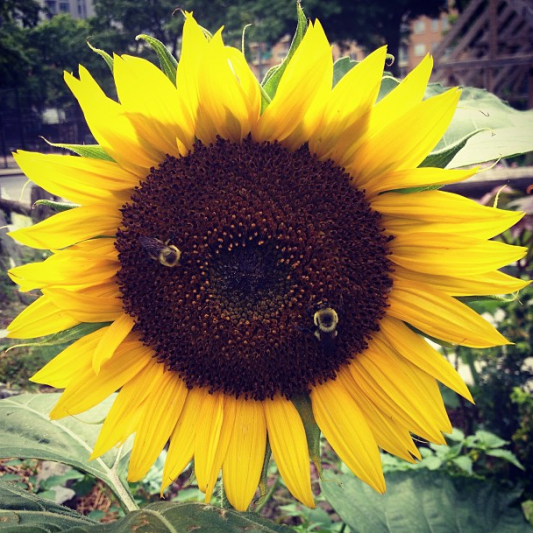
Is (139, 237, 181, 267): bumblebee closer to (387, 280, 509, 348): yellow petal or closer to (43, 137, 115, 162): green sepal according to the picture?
(43, 137, 115, 162): green sepal

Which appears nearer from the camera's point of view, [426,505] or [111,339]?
[111,339]

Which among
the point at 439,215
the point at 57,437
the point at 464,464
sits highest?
the point at 439,215

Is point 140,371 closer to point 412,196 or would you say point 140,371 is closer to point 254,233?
point 254,233

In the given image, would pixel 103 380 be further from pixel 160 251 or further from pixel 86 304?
pixel 160 251

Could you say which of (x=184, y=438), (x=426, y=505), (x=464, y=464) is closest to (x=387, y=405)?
(x=184, y=438)

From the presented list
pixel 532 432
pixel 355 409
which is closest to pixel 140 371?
pixel 355 409
